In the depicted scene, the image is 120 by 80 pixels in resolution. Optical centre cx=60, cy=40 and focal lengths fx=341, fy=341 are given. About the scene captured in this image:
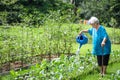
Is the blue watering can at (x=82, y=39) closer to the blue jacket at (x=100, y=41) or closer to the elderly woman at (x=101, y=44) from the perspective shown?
the elderly woman at (x=101, y=44)

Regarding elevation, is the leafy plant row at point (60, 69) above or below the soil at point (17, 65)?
above

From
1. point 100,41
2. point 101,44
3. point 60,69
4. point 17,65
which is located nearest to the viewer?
point 60,69

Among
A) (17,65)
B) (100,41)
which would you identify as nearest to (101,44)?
(100,41)

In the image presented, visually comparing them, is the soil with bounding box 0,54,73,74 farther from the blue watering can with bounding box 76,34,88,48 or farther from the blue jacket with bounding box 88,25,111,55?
the blue jacket with bounding box 88,25,111,55

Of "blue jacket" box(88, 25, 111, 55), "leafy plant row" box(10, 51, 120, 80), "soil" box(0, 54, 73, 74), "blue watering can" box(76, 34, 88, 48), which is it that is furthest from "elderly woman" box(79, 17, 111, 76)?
"soil" box(0, 54, 73, 74)

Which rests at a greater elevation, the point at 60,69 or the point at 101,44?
the point at 101,44

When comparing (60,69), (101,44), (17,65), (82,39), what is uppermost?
(101,44)

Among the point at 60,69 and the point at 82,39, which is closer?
the point at 60,69

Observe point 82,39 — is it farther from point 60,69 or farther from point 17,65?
point 60,69

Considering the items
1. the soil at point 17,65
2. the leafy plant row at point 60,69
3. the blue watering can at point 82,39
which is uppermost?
the blue watering can at point 82,39

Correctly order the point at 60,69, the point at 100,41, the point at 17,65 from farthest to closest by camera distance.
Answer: the point at 17,65, the point at 100,41, the point at 60,69

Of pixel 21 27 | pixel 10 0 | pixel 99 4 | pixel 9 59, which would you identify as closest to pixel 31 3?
pixel 99 4

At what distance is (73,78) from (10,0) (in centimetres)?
666

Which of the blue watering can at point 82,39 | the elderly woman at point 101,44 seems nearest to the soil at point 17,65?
the blue watering can at point 82,39
